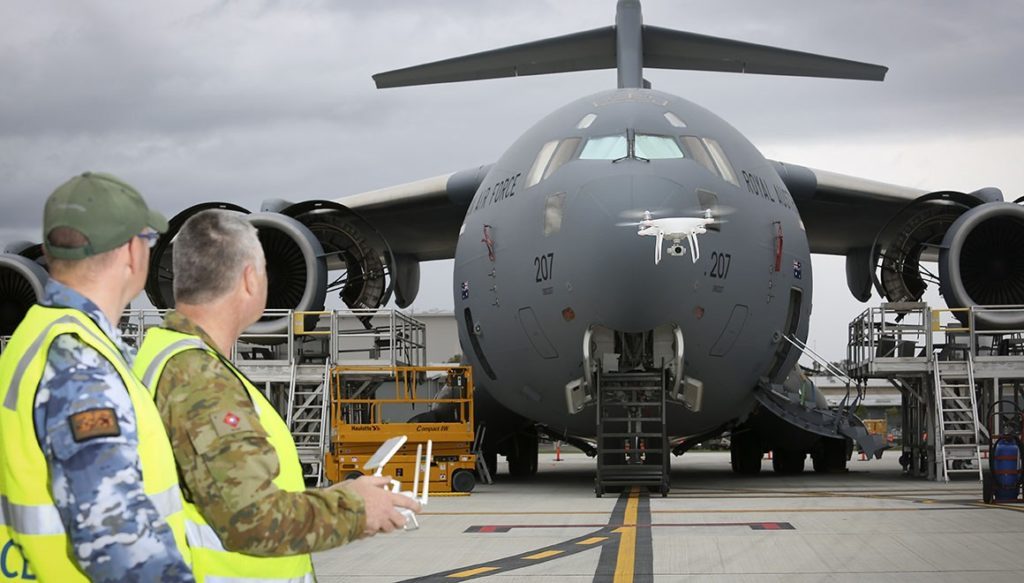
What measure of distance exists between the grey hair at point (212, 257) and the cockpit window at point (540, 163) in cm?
1062

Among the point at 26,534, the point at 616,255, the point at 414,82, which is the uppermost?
the point at 414,82

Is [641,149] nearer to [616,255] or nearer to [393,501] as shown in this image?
[616,255]

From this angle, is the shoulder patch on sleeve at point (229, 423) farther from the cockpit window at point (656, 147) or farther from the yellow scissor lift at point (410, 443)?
the yellow scissor lift at point (410, 443)

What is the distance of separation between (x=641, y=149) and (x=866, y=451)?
4889mm

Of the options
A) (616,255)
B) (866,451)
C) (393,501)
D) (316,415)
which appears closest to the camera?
(393,501)

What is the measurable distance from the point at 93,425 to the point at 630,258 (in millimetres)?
10156

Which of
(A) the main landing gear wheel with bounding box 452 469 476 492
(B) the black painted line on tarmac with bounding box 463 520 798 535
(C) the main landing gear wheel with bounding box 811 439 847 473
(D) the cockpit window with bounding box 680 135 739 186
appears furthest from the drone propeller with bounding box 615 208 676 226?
(C) the main landing gear wheel with bounding box 811 439 847 473

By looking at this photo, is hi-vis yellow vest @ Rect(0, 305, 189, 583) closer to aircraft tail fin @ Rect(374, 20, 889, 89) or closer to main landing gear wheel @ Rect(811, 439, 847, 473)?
aircraft tail fin @ Rect(374, 20, 889, 89)

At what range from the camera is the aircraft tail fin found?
18.5 meters

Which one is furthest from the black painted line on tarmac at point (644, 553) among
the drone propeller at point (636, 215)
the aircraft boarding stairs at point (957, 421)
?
the aircraft boarding stairs at point (957, 421)

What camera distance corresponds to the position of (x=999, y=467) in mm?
12266

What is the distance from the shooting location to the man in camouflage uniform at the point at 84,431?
231 cm

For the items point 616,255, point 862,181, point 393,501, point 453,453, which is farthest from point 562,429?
point 393,501

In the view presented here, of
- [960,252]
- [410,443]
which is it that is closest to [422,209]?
[410,443]
